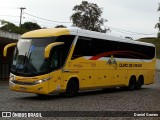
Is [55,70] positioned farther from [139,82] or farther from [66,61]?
[139,82]

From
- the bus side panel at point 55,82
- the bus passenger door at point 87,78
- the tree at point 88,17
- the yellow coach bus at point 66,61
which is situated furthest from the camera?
the tree at point 88,17

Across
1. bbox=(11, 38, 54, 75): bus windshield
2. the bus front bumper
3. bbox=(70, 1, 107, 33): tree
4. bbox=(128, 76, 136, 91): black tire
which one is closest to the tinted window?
bbox=(128, 76, 136, 91): black tire

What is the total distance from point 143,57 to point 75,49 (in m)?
9.42

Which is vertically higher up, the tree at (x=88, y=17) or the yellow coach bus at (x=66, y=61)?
the tree at (x=88, y=17)

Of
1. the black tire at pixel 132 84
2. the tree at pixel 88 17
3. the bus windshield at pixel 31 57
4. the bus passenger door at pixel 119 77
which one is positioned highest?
the tree at pixel 88 17

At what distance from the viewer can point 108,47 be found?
24.6 metres

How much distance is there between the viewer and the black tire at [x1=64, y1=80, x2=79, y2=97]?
21.1 m

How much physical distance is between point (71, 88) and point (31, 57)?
280 cm

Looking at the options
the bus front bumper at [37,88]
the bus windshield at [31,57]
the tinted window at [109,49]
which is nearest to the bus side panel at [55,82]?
the bus front bumper at [37,88]

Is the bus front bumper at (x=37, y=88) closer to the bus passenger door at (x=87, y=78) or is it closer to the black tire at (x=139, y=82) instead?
the bus passenger door at (x=87, y=78)

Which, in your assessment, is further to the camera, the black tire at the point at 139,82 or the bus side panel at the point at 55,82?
the black tire at the point at 139,82

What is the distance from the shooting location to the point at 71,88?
2123 cm

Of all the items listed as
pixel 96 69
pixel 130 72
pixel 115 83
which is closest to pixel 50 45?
pixel 96 69

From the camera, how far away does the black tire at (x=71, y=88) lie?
21.1 m
